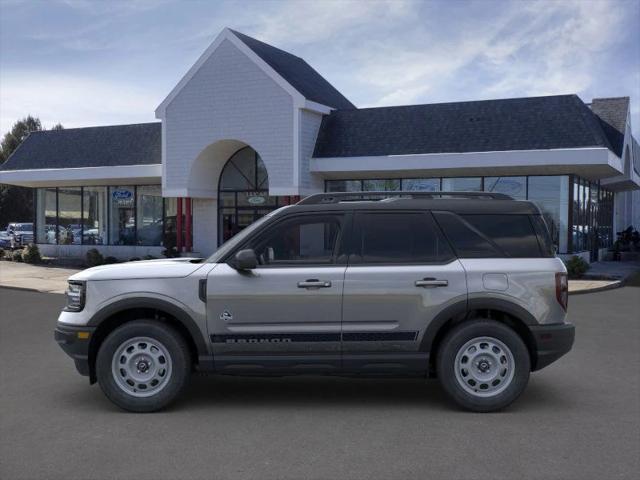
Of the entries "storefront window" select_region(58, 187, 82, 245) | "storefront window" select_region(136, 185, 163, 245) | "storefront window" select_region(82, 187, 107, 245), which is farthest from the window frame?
"storefront window" select_region(58, 187, 82, 245)

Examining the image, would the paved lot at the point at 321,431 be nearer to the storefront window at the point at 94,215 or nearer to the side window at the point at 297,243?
the side window at the point at 297,243

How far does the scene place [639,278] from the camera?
71.2 ft

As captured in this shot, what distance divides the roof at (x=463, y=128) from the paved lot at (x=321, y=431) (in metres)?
13.9

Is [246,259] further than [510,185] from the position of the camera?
No

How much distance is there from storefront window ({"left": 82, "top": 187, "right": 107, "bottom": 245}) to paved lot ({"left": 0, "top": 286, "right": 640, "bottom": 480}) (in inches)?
862

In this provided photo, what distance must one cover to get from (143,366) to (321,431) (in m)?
1.80

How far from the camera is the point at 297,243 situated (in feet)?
20.7

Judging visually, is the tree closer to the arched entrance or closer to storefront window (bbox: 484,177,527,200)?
the arched entrance

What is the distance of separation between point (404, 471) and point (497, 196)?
3164 millimetres

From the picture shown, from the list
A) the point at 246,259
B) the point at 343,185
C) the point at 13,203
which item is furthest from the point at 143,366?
the point at 13,203

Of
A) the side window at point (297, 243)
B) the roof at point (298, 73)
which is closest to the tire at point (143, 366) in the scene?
the side window at point (297, 243)

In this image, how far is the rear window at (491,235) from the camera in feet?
20.9

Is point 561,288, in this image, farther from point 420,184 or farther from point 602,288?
point 420,184

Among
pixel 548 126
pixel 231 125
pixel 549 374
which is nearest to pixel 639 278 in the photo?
pixel 548 126
